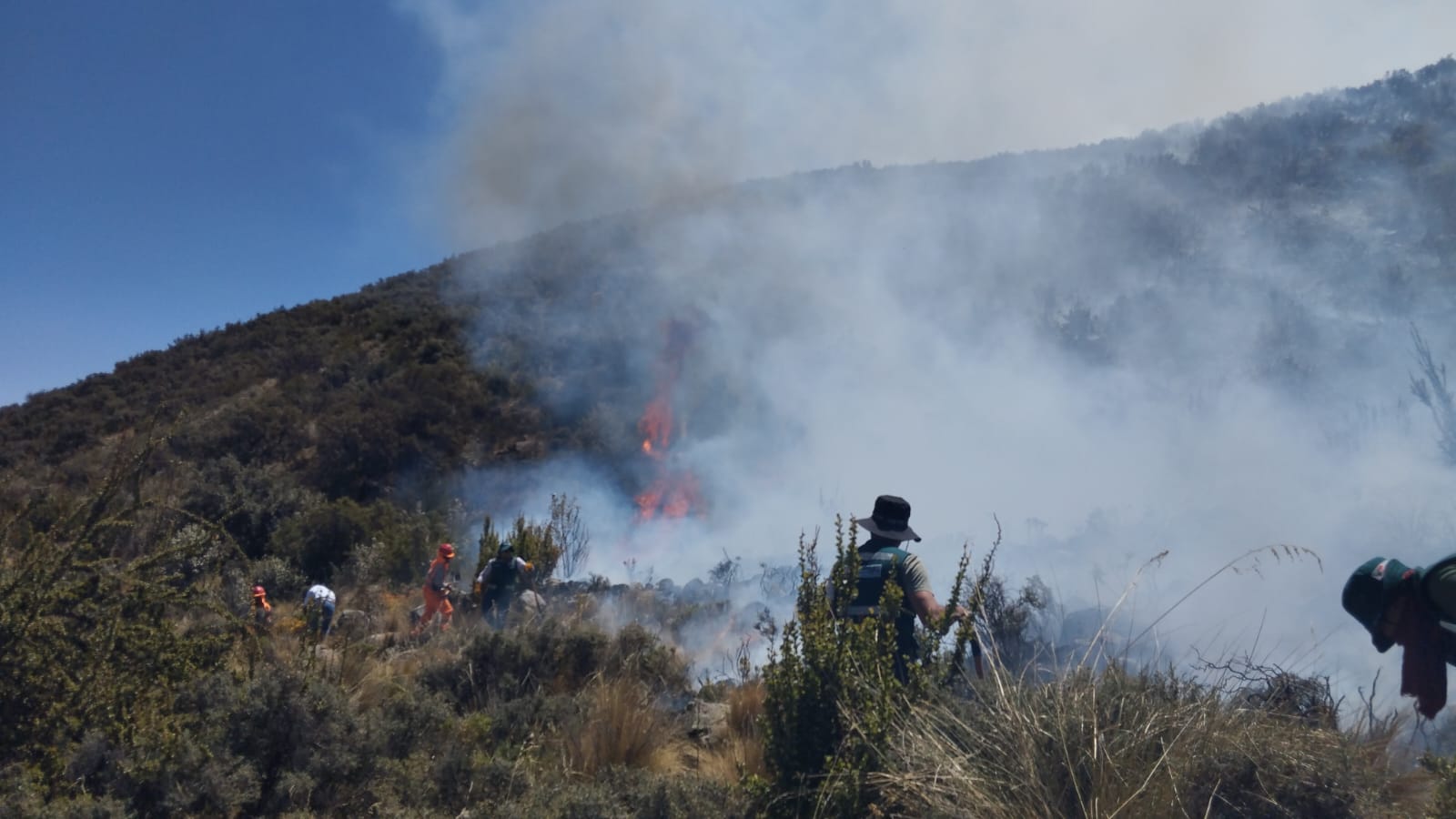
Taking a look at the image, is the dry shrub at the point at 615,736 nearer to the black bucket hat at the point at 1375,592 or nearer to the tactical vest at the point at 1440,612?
the black bucket hat at the point at 1375,592

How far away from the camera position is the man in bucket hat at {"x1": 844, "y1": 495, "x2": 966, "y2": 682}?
11.8 ft

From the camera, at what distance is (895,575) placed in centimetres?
366

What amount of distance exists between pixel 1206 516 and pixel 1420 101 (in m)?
21.6

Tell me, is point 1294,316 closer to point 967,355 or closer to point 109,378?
point 967,355

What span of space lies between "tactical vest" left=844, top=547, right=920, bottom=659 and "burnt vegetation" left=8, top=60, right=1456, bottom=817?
237 millimetres

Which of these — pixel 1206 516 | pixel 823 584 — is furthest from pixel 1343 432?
pixel 823 584

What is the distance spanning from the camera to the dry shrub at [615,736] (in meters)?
3.60

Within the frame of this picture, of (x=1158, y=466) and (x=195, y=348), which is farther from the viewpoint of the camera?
(x=195, y=348)

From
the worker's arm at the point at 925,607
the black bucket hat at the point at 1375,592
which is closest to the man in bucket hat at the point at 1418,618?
the black bucket hat at the point at 1375,592

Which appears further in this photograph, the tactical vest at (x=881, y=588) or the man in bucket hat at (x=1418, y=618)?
the tactical vest at (x=881, y=588)

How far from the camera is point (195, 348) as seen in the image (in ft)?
71.5

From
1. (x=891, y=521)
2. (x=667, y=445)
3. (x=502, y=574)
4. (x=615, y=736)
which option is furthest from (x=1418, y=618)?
(x=667, y=445)

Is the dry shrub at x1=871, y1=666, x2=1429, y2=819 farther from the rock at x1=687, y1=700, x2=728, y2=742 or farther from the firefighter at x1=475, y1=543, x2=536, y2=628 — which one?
the firefighter at x1=475, y1=543, x2=536, y2=628

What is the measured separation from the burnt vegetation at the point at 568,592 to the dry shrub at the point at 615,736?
0.06 ft
